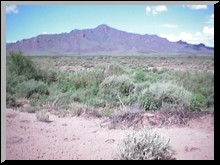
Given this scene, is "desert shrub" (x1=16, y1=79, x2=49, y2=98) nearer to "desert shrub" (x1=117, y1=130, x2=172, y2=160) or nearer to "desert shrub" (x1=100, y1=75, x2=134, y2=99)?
"desert shrub" (x1=100, y1=75, x2=134, y2=99)

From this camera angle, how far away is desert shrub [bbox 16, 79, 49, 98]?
318 inches

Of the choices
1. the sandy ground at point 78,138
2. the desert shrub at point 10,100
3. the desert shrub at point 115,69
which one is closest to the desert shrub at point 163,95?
the sandy ground at point 78,138

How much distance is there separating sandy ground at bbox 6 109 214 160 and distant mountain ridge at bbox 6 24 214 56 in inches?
64.9

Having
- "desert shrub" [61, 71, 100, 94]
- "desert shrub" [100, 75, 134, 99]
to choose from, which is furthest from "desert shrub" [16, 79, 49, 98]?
"desert shrub" [100, 75, 134, 99]

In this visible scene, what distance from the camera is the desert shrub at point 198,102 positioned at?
25.7 ft

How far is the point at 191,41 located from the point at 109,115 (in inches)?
106

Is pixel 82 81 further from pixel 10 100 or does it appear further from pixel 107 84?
pixel 10 100

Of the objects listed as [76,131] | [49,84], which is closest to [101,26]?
[49,84]

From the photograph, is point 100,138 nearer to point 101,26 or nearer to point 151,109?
point 151,109

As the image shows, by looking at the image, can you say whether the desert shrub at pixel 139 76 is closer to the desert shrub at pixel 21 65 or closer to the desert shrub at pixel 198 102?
the desert shrub at pixel 198 102

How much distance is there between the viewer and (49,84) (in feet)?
27.2

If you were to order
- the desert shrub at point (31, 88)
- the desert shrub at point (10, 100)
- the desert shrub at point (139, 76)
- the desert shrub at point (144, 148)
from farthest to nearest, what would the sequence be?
the desert shrub at point (139, 76), the desert shrub at point (31, 88), the desert shrub at point (10, 100), the desert shrub at point (144, 148)

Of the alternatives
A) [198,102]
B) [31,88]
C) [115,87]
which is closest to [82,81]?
[115,87]

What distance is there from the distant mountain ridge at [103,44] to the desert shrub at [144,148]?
239 cm
